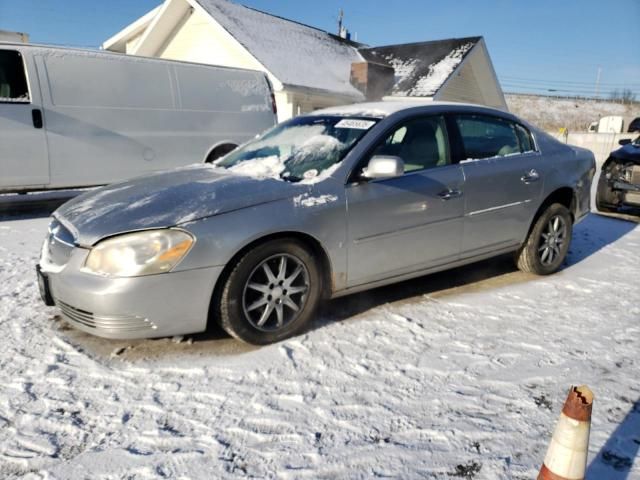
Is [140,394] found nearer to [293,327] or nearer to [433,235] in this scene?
[293,327]

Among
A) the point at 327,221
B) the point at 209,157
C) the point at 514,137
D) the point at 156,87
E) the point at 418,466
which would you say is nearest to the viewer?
the point at 418,466

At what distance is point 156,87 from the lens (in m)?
7.09

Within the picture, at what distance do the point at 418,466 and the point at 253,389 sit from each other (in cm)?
97

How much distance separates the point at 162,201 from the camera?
2.97 meters

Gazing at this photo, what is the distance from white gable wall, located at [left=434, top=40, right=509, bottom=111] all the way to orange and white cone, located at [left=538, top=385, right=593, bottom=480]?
16338 mm

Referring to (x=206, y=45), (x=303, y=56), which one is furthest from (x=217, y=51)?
(x=303, y=56)

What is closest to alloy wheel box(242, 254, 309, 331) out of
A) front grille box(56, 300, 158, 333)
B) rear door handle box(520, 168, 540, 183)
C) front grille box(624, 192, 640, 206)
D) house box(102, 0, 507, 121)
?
front grille box(56, 300, 158, 333)

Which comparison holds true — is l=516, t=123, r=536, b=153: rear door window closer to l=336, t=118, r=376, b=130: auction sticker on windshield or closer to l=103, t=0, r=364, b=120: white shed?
l=336, t=118, r=376, b=130: auction sticker on windshield

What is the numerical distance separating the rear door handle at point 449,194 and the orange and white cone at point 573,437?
7.20 feet

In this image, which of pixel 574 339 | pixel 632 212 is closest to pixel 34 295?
pixel 574 339

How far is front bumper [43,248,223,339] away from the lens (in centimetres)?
267

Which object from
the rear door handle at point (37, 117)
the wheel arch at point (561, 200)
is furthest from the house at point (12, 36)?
the wheel arch at point (561, 200)

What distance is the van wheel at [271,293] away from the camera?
2.93 meters

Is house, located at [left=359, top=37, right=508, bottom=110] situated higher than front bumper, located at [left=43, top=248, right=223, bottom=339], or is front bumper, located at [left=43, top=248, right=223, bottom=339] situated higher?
house, located at [left=359, top=37, right=508, bottom=110]
